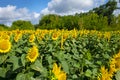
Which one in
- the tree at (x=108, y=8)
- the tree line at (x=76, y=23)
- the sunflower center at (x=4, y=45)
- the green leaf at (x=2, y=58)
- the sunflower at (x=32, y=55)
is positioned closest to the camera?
the sunflower at (x=32, y=55)

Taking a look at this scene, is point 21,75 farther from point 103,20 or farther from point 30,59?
point 103,20

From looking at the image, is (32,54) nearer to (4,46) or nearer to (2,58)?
(4,46)

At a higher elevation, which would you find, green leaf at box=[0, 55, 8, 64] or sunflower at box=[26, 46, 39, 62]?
sunflower at box=[26, 46, 39, 62]

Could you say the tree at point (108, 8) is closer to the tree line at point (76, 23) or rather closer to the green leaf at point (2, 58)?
the tree line at point (76, 23)

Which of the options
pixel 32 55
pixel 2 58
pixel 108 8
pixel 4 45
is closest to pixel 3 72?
pixel 2 58

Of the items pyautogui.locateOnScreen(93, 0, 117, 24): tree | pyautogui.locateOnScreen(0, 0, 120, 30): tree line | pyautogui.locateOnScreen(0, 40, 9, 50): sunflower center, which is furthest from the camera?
pyautogui.locateOnScreen(93, 0, 117, 24): tree

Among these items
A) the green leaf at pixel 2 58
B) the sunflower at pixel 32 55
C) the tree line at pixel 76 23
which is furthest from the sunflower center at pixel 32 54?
the tree line at pixel 76 23

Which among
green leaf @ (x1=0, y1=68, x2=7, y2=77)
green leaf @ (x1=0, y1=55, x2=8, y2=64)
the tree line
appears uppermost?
the tree line

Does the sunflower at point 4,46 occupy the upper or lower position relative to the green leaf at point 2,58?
upper

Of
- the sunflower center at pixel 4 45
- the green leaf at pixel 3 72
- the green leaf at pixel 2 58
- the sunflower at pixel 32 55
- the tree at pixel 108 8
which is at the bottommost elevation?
the green leaf at pixel 3 72

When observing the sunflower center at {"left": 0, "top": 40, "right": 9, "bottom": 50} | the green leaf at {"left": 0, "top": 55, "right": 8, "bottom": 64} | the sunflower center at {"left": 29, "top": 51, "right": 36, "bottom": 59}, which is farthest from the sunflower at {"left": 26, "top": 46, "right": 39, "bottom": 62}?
the green leaf at {"left": 0, "top": 55, "right": 8, "bottom": 64}

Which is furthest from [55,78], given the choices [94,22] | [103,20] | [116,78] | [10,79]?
[103,20]

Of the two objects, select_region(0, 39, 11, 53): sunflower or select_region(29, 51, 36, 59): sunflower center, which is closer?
select_region(29, 51, 36, 59): sunflower center

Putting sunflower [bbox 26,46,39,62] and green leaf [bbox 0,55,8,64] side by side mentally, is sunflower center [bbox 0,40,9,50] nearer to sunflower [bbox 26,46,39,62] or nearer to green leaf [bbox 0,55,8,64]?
green leaf [bbox 0,55,8,64]
